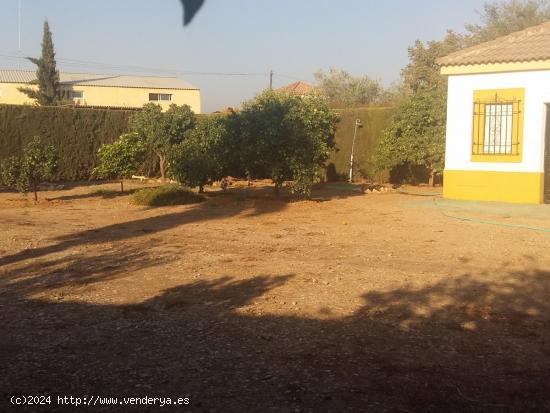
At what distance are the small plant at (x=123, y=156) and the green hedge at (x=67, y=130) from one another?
4460 millimetres

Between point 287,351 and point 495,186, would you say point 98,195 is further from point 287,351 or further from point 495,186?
point 287,351

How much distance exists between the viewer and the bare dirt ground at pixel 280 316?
410 cm

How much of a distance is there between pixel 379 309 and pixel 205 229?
5826 mm

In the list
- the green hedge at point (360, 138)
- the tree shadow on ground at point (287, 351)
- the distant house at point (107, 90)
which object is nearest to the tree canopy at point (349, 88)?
the distant house at point (107, 90)

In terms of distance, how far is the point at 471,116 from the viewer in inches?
647

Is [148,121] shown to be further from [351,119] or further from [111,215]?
[351,119]

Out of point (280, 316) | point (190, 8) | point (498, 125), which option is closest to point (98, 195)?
point (498, 125)

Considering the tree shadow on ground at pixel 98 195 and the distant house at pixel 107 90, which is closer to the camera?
the tree shadow on ground at pixel 98 195

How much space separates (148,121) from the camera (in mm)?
17312

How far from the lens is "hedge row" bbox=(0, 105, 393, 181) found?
2036cm

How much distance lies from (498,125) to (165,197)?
8.75 meters

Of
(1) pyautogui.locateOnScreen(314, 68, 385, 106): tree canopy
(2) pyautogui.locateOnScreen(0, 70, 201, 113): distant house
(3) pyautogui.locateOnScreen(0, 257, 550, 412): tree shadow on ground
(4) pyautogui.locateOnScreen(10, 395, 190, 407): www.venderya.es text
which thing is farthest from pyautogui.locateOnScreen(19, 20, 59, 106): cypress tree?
(4) pyautogui.locateOnScreen(10, 395, 190, 407): www.venderya.es text

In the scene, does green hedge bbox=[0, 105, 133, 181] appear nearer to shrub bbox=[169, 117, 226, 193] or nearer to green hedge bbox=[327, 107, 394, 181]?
shrub bbox=[169, 117, 226, 193]

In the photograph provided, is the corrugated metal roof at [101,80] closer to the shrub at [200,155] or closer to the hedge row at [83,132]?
the hedge row at [83,132]
